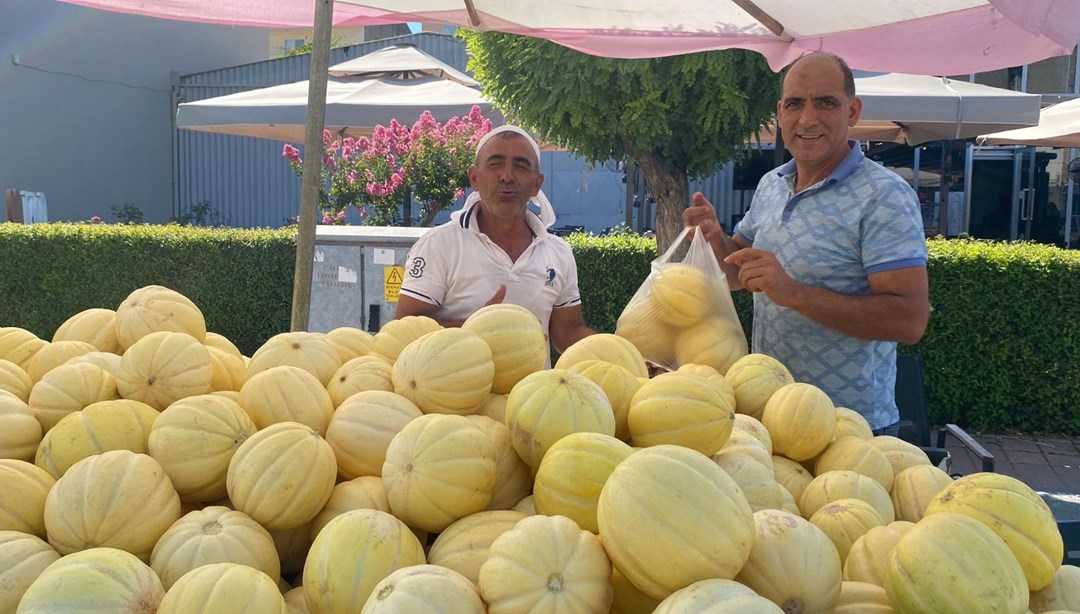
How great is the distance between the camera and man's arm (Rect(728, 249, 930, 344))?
8.63 feet

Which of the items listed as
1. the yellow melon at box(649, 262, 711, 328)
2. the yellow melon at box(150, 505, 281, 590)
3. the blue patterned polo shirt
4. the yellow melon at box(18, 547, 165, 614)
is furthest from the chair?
the yellow melon at box(18, 547, 165, 614)

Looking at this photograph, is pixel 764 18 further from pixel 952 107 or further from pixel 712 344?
pixel 952 107

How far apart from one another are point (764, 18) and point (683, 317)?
5.56 ft

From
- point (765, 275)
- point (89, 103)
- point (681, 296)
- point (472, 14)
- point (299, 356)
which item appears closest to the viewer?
point (299, 356)

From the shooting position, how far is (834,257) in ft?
9.23

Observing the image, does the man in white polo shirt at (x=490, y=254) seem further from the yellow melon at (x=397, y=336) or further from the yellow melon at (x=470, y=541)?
the yellow melon at (x=470, y=541)

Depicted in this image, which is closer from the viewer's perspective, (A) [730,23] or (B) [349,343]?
(B) [349,343]

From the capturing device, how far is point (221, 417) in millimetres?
1656

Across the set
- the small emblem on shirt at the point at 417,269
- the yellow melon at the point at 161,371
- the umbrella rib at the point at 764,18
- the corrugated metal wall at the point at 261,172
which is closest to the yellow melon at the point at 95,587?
the yellow melon at the point at 161,371

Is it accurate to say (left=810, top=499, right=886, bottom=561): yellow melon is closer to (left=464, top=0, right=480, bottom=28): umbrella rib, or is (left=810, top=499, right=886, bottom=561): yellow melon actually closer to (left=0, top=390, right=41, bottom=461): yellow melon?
(left=0, top=390, right=41, bottom=461): yellow melon

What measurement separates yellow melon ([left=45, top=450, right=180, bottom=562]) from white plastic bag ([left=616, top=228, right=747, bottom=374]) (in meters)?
1.63

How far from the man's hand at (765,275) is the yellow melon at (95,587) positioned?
75.1 inches

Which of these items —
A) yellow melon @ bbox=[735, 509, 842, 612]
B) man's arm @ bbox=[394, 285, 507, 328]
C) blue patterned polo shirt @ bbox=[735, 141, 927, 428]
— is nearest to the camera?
yellow melon @ bbox=[735, 509, 842, 612]

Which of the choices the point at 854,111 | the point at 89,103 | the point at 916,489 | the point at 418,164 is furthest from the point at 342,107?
the point at 89,103
